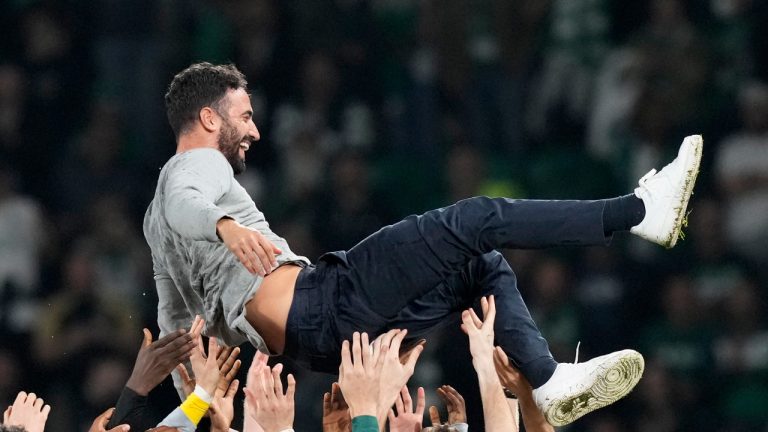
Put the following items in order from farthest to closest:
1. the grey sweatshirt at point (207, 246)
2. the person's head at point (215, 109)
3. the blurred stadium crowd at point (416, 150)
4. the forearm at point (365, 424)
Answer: the blurred stadium crowd at point (416, 150) < the person's head at point (215, 109) < the grey sweatshirt at point (207, 246) < the forearm at point (365, 424)

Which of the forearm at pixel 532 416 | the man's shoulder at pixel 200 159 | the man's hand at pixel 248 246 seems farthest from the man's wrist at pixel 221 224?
A: the forearm at pixel 532 416

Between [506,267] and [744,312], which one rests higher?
[744,312]

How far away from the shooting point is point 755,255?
20.2ft

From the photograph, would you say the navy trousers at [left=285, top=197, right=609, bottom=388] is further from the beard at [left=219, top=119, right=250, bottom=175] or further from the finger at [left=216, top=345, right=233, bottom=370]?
the beard at [left=219, top=119, right=250, bottom=175]

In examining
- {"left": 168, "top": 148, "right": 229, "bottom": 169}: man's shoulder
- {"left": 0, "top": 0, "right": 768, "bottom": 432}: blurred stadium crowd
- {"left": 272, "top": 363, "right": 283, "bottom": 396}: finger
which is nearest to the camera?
{"left": 272, "top": 363, "right": 283, "bottom": 396}: finger

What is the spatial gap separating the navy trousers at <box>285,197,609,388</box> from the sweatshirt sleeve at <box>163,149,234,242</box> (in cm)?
35

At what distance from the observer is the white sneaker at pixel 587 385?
3043mm

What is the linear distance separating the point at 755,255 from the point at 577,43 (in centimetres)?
152

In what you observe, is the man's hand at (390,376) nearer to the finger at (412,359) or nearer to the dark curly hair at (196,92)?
the finger at (412,359)

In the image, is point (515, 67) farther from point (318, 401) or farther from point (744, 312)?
point (318, 401)

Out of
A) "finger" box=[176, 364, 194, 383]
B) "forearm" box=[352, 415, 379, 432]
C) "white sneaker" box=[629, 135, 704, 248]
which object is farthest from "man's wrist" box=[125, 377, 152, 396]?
"white sneaker" box=[629, 135, 704, 248]

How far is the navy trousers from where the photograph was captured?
3074mm

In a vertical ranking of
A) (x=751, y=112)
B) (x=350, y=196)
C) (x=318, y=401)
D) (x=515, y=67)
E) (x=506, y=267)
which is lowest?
(x=506, y=267)

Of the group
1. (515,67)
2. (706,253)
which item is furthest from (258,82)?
(706,253)
